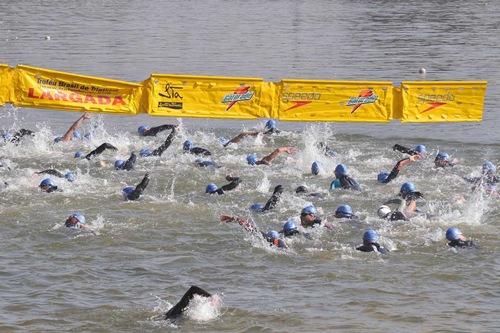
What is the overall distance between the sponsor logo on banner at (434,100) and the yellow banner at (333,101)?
97 cm

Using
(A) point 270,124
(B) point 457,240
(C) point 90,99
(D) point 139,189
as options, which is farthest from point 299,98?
(B) point 457,240

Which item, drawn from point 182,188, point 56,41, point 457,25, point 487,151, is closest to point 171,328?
point 182,188

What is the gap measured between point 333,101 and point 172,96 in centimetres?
476

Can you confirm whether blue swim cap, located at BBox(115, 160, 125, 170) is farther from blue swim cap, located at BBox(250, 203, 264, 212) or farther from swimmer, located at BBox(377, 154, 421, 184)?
swimmer, located at BBox(377, 154, 421, 184)

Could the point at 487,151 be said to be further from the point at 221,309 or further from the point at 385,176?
the point at 221,309

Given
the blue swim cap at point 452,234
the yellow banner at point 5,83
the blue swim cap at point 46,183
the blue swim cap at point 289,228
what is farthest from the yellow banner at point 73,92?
the blue swim cap at point 452,234

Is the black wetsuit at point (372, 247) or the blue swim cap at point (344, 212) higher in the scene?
the blue swim cap at point (344, 212)

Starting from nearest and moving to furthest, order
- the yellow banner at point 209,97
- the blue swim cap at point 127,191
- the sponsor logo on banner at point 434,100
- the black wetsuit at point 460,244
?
the black wetsuit at point 460,244 → the blue swim cap at point 127,191 → the yellow banner at point 209,97 → the sponsor logo on banner at point 434,100

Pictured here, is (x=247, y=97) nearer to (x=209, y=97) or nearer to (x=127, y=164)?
(x=209, y=97)

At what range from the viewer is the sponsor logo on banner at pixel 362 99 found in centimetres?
2765

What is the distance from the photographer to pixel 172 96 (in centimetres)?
2775

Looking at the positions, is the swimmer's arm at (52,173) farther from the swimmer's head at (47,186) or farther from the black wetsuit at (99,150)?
the black wetsuit at (99,150)

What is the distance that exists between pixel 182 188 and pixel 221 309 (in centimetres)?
895

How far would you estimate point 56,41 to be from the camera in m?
59.2
